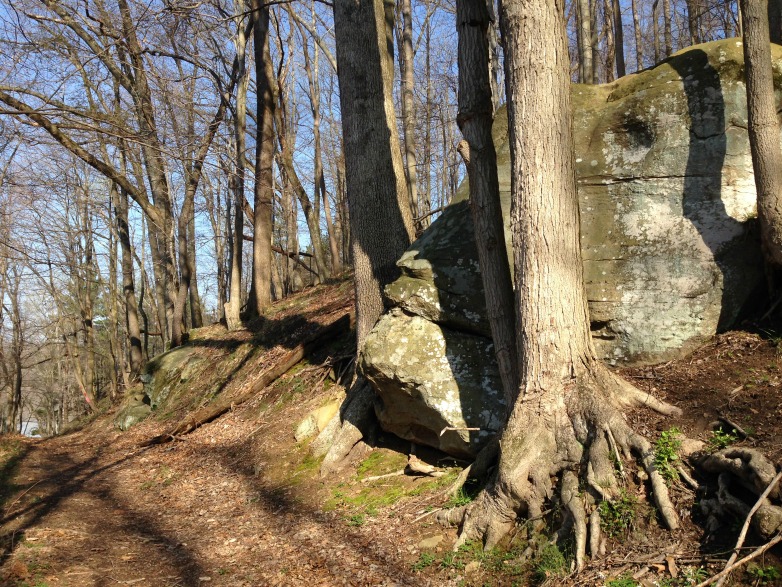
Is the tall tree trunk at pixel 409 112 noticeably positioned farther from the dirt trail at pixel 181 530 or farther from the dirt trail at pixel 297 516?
the dirt trail at pixel 181 530

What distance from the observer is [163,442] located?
35.9 ft

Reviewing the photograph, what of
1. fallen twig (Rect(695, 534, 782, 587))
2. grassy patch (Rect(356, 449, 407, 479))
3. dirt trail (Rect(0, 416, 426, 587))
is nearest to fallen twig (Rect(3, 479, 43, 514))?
dirt trail (Rect(0, 416, 426, 587))

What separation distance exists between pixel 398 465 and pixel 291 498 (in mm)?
1360

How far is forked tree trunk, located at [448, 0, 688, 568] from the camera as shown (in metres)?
4.76

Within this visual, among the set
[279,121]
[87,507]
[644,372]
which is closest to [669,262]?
[644,372]

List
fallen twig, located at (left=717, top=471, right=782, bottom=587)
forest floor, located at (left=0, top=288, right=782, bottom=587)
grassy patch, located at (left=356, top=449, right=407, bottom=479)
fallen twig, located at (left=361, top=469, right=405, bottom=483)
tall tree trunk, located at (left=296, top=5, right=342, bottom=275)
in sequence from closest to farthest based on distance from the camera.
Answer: fallen twig, located at (left=717, top=471, right=782, bottom=587) < forest floor, located at (left=0, top=288, right=782, bottom=587) < fallen twig, located at (left=361, top=469, right=405, bottom=483) < grassy patch, located at (left=356, top=449, right=407, bottom=479) < tall tree trunk, located at (left=296, top=5, right=342, bottom=275)

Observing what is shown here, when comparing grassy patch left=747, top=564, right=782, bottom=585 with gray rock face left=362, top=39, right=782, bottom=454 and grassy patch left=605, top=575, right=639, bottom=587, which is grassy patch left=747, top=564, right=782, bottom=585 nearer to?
grassy patch left=605, top=575, right=639, bottom=587

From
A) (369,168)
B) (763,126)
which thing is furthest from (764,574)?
(369,168)

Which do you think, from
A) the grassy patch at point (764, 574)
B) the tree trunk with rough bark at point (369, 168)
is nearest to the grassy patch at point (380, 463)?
the tree trunk with rough bark at point (369, 168)

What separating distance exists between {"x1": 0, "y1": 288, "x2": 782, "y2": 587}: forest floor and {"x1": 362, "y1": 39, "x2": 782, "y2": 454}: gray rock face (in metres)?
0.47

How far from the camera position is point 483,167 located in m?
5.79

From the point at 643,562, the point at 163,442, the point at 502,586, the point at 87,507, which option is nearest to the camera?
the point at 643,562

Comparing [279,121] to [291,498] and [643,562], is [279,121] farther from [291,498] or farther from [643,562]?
[643,562]

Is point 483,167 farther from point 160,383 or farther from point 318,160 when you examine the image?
point 318,160
